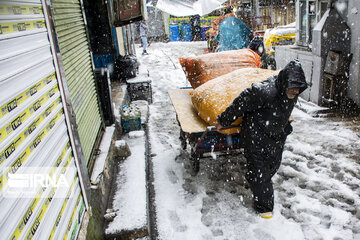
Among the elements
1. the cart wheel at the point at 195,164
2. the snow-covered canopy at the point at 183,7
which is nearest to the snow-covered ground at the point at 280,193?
the cart wheel at the point at 195,164

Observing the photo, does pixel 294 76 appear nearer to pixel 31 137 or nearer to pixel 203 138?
pixel 203 138

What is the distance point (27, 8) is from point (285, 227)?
124 inches

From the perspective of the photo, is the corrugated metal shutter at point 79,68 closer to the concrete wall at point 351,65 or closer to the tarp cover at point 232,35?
the concrete wall at point 351,65

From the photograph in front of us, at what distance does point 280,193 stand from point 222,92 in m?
1.55

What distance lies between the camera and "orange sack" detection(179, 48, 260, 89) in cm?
471

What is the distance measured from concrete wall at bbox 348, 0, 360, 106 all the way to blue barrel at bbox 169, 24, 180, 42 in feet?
55.4

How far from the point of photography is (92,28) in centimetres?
743

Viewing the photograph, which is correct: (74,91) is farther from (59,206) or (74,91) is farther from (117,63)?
(117,63)

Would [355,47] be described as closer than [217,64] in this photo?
No

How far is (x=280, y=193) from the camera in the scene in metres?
3.64

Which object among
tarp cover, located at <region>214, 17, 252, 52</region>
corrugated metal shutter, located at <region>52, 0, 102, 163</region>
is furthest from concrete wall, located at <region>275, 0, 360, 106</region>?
tarp cover, located at <region>214, 17, 252, 52</region>

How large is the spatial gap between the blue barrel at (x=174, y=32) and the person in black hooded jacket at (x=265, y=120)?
19.8 meters

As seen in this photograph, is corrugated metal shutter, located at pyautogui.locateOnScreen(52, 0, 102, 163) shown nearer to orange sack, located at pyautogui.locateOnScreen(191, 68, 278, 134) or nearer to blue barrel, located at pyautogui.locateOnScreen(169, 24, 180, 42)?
orange sack, located at pyautogui.locateOnScreen(191, 68, 278, 134)

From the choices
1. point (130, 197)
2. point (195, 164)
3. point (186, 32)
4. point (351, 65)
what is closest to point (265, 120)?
point (195, 164)
